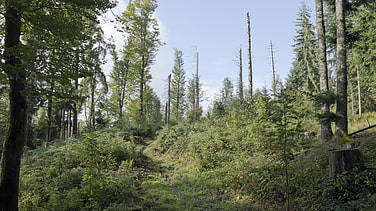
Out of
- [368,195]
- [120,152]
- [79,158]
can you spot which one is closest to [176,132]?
[120,152]

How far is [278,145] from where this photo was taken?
5180 mm

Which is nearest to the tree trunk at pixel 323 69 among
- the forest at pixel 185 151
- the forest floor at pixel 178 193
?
the forest at pixel 185 151

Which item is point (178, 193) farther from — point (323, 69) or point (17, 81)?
point (323, 69)

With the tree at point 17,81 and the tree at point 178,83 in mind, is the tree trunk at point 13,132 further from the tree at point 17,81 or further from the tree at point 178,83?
the tree at point 178,83

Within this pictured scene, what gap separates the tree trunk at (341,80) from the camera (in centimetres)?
806

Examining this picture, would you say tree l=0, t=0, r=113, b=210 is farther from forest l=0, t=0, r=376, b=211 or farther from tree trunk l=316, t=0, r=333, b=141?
tree trunk l=316, t=0, r=333, b=141

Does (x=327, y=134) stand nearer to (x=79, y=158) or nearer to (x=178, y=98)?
(x=79, y=158)

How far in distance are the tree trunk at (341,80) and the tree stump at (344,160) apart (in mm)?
3771

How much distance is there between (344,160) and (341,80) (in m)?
4.73

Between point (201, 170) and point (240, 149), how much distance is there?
6.83 ft

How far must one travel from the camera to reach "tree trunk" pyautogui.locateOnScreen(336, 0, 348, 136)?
806 cm

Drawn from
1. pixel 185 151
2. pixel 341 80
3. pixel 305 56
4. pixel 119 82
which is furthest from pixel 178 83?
pixel 341 80

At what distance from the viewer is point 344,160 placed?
4715 mm

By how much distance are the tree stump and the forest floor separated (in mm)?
2230
